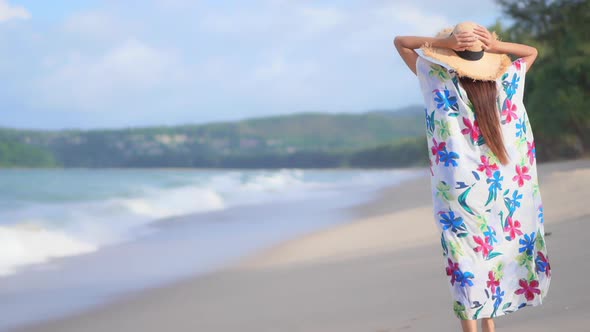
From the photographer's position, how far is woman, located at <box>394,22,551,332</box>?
3152 mm

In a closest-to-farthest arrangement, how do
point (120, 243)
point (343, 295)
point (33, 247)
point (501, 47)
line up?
point (501, 47), point (343, 295), point (33, 247), point (120, 243)

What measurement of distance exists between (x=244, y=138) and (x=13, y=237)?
74.4 meters

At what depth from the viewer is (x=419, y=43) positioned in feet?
10.7

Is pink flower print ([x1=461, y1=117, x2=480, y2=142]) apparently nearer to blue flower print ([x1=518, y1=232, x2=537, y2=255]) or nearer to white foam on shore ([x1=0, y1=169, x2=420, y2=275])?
blue flower print ([x1=518, y1=232, x2=537, y2=255])

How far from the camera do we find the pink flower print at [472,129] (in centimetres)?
316

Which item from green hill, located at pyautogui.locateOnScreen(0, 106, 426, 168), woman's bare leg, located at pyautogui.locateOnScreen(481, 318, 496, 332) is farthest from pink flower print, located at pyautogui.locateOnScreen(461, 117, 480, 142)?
green hill, located at pyautogui.locateOnScreen(0, 106, 426, 168)

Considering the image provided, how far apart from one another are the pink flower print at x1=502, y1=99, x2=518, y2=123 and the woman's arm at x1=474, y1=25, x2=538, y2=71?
0.79 feet

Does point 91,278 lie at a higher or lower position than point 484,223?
lower

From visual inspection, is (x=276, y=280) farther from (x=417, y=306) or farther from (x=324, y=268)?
(x=417, y=306)

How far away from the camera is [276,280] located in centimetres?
648

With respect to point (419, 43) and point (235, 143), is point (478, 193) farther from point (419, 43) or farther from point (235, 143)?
point (235, 143)

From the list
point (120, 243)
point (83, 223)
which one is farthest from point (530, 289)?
point (83, 223)

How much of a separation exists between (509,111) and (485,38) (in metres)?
0.34

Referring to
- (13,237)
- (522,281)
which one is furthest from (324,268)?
(13,237)
